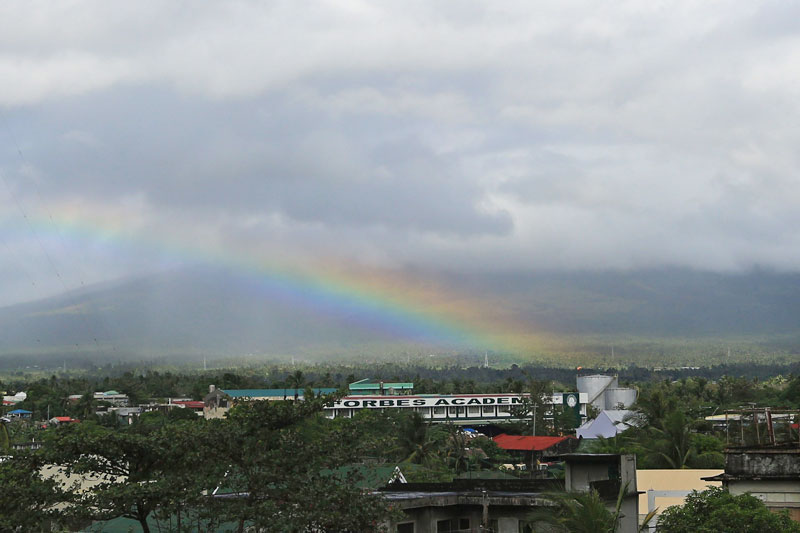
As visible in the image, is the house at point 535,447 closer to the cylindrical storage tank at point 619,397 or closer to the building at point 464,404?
the building at point 464,404

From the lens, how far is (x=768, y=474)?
978 inches

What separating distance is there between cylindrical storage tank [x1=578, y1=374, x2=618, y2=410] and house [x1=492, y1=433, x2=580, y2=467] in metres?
47.4

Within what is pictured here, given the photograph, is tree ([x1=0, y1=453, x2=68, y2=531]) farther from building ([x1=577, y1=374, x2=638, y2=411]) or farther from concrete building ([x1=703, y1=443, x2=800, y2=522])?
building ([x1=577, y1=374, x2=638, y2=411])

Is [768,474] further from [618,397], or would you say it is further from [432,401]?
[618,397]

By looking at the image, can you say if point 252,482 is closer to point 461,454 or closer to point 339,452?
point 339,452

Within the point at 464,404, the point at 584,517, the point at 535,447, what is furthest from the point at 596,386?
the point at 584,517

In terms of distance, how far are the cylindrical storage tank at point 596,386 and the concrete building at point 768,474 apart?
116748 millimetres

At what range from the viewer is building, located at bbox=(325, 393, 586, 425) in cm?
13562

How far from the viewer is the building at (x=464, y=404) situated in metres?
136

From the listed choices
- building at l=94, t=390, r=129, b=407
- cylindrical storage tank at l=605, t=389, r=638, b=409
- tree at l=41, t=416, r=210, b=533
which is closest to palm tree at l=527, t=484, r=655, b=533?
tree at l=41, t=416, r=210, b=533

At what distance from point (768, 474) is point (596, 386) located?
396 ft

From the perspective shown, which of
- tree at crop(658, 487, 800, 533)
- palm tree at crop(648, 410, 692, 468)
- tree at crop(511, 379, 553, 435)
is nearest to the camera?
tree at crop(658, 487, 800, 533)

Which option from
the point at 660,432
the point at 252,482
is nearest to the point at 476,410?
the point at 660,432

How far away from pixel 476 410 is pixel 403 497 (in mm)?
110687
